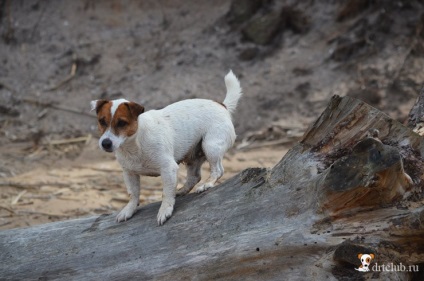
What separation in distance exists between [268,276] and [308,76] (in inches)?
273

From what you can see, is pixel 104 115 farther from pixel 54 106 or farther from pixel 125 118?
pixel 54 106

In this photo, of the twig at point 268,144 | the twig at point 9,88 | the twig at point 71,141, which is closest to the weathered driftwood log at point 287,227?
the twig at point 268,144

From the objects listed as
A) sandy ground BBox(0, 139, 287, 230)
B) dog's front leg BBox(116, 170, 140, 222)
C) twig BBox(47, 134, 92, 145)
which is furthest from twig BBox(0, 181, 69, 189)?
dog's front leg BBox(116, 170, 140, 222)

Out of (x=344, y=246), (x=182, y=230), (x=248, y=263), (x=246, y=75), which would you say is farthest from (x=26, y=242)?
(x=246, y=75)

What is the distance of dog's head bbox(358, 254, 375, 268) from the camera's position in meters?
3.73

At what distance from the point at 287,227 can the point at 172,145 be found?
1.42 meters

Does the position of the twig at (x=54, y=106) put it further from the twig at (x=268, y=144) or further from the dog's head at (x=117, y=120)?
the dog's head at (x=117, y=120)

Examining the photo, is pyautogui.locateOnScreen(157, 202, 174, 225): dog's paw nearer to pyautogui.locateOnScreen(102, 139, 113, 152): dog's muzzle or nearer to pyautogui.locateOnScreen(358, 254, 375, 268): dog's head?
pyautogui.locateOnScreen(102, 139, 113, 152): dog's muzzle

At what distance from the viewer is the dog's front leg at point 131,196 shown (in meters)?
4.92

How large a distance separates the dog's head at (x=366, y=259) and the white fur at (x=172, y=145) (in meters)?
1.55

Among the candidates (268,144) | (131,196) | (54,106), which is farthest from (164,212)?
(54,106)

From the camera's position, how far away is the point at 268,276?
4.10m

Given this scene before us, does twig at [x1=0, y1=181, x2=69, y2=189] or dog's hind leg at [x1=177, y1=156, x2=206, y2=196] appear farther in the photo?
twig at [x1=0, y1=181, x2=69, y2=189]

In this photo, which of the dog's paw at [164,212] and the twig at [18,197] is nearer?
the dog's paw at [164,212]
